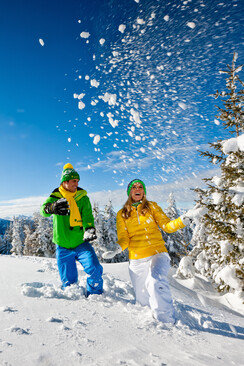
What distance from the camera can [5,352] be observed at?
178 cm

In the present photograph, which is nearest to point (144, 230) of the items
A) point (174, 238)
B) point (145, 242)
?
point (145, 242)

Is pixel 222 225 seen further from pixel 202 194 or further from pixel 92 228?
pixel 92 228

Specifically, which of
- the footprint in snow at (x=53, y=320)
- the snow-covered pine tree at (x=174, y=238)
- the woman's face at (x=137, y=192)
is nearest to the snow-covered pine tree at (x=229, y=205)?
the woman's face at (x=137, y=192)

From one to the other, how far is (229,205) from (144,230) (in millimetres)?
4022

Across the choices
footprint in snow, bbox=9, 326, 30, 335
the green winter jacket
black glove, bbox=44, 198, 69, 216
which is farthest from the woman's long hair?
footprint in snow, bbox=9, 326, 30, 335

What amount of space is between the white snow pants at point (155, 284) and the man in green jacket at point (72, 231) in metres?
0.68

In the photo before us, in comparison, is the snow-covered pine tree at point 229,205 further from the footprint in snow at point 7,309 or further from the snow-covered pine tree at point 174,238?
the snow-covered pine tree at point 174,238

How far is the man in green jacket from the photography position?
13.6 feet

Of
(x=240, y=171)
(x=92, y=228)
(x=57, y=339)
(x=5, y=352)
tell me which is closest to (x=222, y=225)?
(x=240, y=171)

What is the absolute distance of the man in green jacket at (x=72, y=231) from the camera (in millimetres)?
4133

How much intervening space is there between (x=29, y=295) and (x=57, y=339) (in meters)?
1.64

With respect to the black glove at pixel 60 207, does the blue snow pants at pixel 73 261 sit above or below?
below

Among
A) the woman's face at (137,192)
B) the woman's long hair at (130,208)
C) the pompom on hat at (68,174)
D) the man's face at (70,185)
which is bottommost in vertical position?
the woman's long hair at (130,208)

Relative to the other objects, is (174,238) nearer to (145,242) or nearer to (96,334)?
(145,242)
